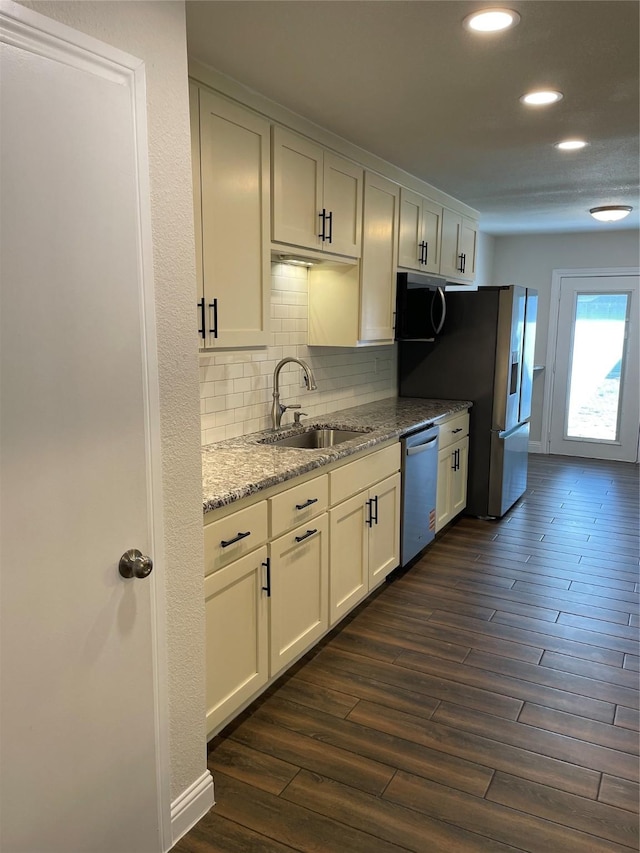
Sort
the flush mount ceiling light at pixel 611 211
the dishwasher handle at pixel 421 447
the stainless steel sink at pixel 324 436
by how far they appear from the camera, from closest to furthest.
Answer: the stainless steel sink at pixel 324 436 < the dishwasher handle at pixel 421 447 < the flush mount ceiling light at pixel 611 211

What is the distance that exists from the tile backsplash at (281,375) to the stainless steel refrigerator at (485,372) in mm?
563

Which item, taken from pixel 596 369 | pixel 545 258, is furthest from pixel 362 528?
pixel 545 258

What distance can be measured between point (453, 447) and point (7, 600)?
348cm

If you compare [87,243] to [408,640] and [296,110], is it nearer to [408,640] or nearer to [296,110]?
[296,110]

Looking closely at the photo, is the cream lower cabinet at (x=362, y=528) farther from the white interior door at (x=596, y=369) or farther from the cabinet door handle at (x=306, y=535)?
the white interior door at (x=596, y=369)

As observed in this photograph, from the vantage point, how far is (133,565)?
152 centimetres

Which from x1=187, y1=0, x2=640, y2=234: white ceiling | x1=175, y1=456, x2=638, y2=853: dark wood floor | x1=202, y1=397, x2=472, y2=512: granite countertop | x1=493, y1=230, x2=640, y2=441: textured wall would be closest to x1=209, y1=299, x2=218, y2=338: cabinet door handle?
x1=202, y1=397, x2=472, y2=512: granite countertop

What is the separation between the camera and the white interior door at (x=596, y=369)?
6656 millimetres

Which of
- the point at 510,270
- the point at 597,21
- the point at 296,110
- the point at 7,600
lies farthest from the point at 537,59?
the point at 510,270

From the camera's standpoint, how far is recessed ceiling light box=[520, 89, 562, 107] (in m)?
2.51

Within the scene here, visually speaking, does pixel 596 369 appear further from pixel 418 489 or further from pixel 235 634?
pixel 235 634

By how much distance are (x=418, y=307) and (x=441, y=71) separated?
74.9 inches

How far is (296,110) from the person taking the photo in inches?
106

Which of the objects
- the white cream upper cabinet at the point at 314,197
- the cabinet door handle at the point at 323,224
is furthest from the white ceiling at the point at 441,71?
the cabinet door handle at the point at 323,224
